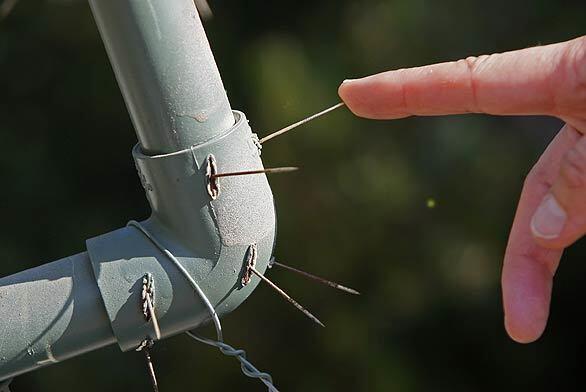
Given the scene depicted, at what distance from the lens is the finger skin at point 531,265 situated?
974mm

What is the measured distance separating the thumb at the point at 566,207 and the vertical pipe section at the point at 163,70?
0.36 metres

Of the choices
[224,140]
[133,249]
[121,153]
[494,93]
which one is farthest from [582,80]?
[121,153]

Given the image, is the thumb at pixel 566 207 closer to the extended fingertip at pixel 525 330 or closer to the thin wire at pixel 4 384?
the extended fingertip at pixel 525 330

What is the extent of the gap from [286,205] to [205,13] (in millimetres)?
1406

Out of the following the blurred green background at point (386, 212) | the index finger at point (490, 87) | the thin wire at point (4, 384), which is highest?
the index finger at point (490, 87)

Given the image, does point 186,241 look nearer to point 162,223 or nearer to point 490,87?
point 162,223

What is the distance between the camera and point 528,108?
90 cm

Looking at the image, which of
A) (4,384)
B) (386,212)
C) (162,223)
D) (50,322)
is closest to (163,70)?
(162,223)

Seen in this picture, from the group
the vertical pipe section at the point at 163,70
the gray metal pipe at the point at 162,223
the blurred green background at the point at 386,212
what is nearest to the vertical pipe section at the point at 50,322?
the gray metal pipe at the point at 162,223

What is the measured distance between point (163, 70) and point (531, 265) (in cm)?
48

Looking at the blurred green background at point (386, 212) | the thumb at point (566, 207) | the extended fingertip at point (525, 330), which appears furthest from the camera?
the blurred green background at point (386, 212)

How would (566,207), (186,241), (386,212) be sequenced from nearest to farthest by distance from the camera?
(566,207) < (186,241) < (386,212)

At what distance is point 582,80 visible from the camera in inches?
34.3

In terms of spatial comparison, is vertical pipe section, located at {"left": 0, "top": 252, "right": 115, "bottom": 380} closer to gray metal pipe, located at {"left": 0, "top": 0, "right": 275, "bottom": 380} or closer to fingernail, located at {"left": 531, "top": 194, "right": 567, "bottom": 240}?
gray metal pipe, located at {"left": 0, "top": 0, "right": 275, "bottom": 380}
